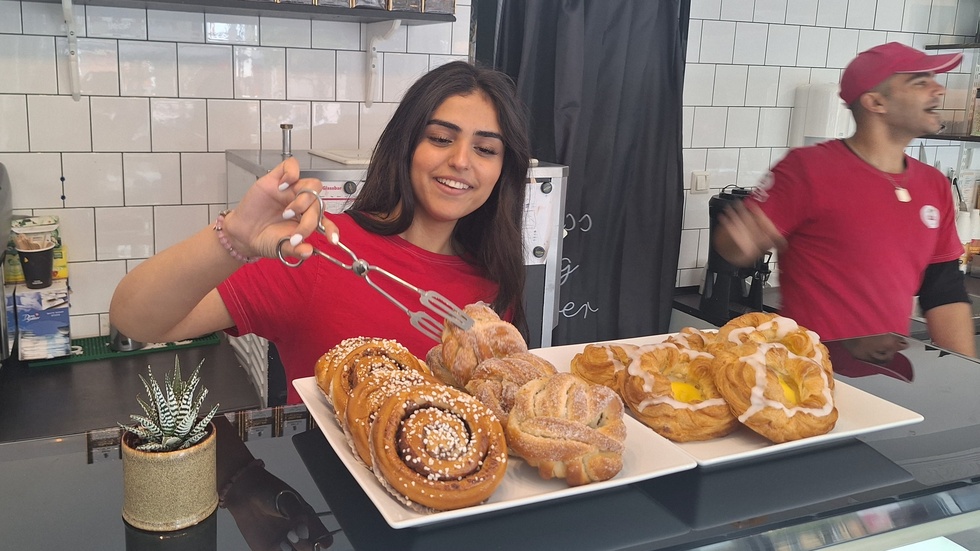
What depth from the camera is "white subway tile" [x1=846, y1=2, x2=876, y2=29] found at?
317cm

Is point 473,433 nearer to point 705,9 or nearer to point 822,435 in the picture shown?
point 822,435

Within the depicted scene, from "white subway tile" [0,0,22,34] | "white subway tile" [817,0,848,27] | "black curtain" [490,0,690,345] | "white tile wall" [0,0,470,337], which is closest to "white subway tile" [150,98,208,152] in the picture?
"white tile wall" [0,0,470,337]

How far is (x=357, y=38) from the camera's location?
2482mm

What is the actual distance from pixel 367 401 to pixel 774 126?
2.80 m

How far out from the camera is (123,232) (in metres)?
2.29

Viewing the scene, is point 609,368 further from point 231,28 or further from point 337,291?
point 231,28

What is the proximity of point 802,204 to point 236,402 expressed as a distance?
4.31ft

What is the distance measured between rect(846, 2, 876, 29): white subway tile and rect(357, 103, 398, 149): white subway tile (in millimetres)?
1832

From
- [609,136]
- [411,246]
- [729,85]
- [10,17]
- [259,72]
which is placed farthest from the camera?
[729,85]

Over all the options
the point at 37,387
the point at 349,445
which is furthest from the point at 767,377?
the point at 37,387

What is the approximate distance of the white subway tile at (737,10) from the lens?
2955mm

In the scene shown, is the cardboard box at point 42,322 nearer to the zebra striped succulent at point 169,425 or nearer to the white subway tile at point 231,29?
the white subway tile at point 231,29

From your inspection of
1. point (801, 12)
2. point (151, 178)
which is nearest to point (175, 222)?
point (151, 178)

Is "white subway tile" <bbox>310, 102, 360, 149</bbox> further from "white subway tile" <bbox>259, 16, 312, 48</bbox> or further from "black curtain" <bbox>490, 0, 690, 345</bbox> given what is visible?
"black curtain" <bbox>490, 0, 690, 345</bbox>
